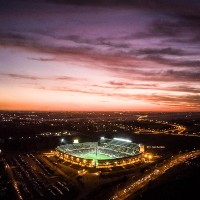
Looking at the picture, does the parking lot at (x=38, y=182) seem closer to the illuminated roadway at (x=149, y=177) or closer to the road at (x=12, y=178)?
the road at (x=12, y=178)

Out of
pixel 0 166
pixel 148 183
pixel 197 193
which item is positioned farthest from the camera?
pixel 0 166

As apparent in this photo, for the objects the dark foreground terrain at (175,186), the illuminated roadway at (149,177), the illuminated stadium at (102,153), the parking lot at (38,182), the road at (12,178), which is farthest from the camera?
the illuminated stadium at (102,153)

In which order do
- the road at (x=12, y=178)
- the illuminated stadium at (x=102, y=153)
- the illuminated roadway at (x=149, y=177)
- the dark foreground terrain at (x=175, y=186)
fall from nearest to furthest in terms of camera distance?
the illuminated roadway at (x=149, y=177) < the road at (x=12, y=178) < the dark foreground terrain at (x=175, y=186) < the illuminated stadium at (x=102, y=153)

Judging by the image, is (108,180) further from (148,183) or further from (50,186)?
(50,186)

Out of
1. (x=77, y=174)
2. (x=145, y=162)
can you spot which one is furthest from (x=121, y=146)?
(x=77, y=174)

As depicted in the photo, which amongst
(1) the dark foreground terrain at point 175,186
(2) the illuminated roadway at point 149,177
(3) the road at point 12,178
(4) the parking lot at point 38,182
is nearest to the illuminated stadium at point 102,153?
(4) the parking lot at point 38,182

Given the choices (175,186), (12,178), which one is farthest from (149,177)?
(12,178)

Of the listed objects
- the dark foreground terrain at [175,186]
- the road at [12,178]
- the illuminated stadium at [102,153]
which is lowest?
the dark foreground terrain at [175,186]
